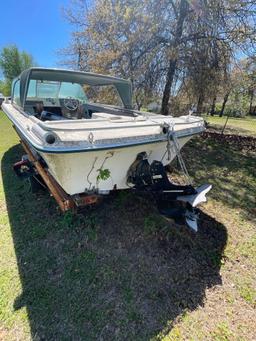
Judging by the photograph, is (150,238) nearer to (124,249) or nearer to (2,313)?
(124,249)

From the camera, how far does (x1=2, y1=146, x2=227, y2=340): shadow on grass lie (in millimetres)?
2070

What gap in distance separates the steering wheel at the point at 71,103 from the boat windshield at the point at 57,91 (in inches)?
5.9

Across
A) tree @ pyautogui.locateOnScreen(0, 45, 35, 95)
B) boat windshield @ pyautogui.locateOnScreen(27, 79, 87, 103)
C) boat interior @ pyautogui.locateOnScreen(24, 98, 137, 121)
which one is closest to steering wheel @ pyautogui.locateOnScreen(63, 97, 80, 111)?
boat interior @ pyautogui.locateOnScreen(24, 98, 137, 121)

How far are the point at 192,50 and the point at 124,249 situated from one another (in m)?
6.46

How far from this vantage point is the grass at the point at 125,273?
6.68 feet

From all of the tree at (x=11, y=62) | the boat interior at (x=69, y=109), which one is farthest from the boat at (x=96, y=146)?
the tree at (x=11, y=62)

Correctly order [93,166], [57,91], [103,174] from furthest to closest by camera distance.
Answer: [57,91] → [103,174] → [93,166]

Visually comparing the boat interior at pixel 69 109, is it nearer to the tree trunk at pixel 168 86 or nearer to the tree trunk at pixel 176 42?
the tree trunk at pixel 176 42

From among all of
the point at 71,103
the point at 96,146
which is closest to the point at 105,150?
the point at 96,146

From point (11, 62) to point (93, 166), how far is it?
36570 millimetres

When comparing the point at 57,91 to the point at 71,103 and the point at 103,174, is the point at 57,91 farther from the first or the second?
the point at 103,174

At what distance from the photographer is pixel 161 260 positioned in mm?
2619

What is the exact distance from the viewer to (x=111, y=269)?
254 cm

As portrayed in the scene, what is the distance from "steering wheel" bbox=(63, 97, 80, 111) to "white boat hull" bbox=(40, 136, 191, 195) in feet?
9.66
